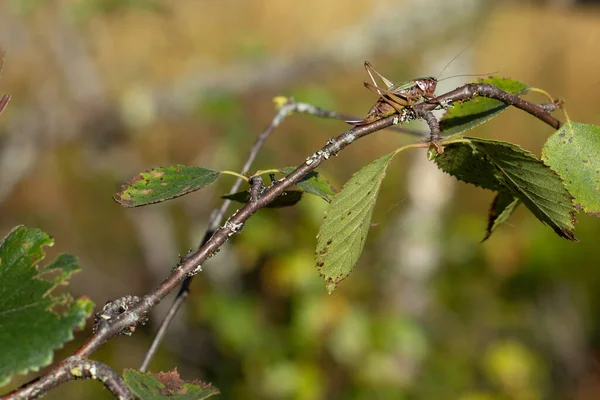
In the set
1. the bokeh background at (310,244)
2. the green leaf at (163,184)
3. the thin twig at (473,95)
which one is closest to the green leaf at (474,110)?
the thin twig at (473,95)

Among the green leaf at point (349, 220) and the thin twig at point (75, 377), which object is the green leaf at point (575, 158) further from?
the thin twig at point (75, 377)

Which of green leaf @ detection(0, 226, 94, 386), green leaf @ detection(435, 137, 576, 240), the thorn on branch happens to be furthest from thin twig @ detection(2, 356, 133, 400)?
Answer: green leaf @ detection(435, 137, 576, 240)

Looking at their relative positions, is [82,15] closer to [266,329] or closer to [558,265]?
[266,329]

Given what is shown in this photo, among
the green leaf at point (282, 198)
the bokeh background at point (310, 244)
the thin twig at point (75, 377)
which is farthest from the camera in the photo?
the bokeh background at point (310, 244)

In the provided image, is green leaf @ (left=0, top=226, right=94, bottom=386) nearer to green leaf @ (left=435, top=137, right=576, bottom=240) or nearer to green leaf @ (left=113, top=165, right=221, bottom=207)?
green leaf @ (left=113, top=165, right=221, bottom=207)

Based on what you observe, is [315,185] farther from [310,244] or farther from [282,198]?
[310,244]

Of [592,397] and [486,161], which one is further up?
[486,161]

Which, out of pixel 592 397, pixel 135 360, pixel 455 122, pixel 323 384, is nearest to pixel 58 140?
pixel 135 360
